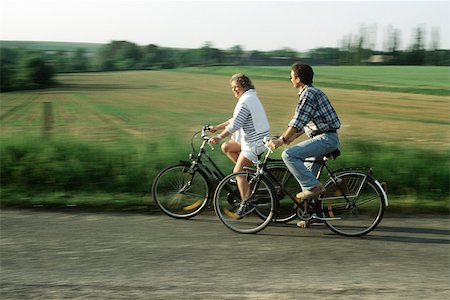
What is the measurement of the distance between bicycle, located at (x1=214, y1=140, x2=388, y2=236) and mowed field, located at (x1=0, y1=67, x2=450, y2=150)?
8.68ft

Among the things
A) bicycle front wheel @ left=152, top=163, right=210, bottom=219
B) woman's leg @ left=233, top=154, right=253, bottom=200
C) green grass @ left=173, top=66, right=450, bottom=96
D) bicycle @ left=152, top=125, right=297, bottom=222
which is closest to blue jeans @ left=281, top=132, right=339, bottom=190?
woman's leg @ left=233, top=154, right=253, bottom=200

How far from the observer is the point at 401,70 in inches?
386

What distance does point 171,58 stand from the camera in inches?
375

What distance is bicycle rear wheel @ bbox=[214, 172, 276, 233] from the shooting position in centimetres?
598

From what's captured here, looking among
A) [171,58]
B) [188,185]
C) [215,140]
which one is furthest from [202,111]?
[215,140]

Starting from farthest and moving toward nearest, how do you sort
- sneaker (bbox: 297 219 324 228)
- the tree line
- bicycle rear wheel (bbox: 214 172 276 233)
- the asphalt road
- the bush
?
the tree line → the bush → sneaker (bbox: 297 219 324 228) → bicycle rear wheel (bbox: 214 172 276 233) → the asphalt road

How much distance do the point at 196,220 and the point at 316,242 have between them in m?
1.58

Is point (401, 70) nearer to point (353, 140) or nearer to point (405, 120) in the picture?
point (405, 120)

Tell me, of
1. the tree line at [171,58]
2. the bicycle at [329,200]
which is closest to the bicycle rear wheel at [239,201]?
the bicycle at [329,200]

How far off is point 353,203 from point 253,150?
1.28m

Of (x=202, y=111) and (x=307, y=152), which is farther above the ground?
(x=202, y=111)

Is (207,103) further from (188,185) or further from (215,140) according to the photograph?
(215,140)

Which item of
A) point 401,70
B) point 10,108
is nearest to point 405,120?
point 401,70

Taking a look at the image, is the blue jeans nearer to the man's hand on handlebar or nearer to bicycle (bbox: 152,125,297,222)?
the man's hand on handlebar
